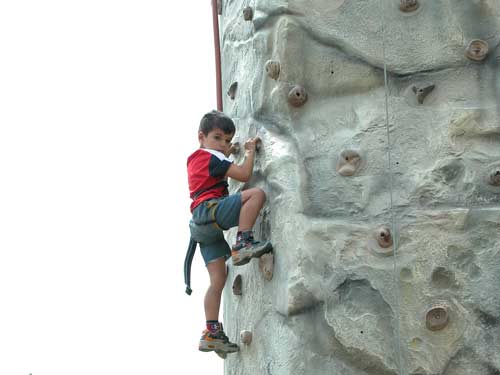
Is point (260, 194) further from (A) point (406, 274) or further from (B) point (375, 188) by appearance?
(A) point (406, 274)

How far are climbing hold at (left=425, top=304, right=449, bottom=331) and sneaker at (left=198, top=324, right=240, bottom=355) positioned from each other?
97 centimetres

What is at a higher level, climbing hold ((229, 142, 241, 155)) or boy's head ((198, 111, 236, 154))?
boy's head ((198, 111, 236, 154))

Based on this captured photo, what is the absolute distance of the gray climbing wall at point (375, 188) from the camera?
13.7 ft

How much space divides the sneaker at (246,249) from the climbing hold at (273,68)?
2.72 ft

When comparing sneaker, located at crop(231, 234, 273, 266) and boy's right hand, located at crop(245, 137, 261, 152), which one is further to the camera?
boy's right hand, located at crop(245, 137, 261, 152)

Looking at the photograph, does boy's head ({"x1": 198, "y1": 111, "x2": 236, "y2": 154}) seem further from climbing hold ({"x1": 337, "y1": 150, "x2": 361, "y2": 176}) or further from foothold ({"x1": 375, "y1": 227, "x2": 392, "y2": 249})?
foothold ({"x1": 375, "y1": 227, "x2": 392, "y2": 249})

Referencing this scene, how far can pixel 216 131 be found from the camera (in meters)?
4.56

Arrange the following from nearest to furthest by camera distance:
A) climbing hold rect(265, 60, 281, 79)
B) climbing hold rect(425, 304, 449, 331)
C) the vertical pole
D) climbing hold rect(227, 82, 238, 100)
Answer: climbing hold rect(425, 304, 449, 331) → climbing hold rect(265, 60, 281, 79) → climbing hold rect(227, 82, 238, 100) → the vertical pole

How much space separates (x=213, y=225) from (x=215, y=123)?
0.50m

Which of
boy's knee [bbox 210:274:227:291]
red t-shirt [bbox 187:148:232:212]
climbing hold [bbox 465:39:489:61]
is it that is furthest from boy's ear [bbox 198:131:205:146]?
climbing hold [bbox 465:39:489:61]

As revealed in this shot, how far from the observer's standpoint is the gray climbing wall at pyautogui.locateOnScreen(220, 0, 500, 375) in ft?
13.7

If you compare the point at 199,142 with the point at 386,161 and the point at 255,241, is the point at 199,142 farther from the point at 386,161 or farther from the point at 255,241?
the point at 386,161

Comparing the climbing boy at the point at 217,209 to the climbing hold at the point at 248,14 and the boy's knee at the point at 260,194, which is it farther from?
the climbing hold at the point at 248,14

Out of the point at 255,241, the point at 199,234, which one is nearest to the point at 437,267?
the point at 255,241
